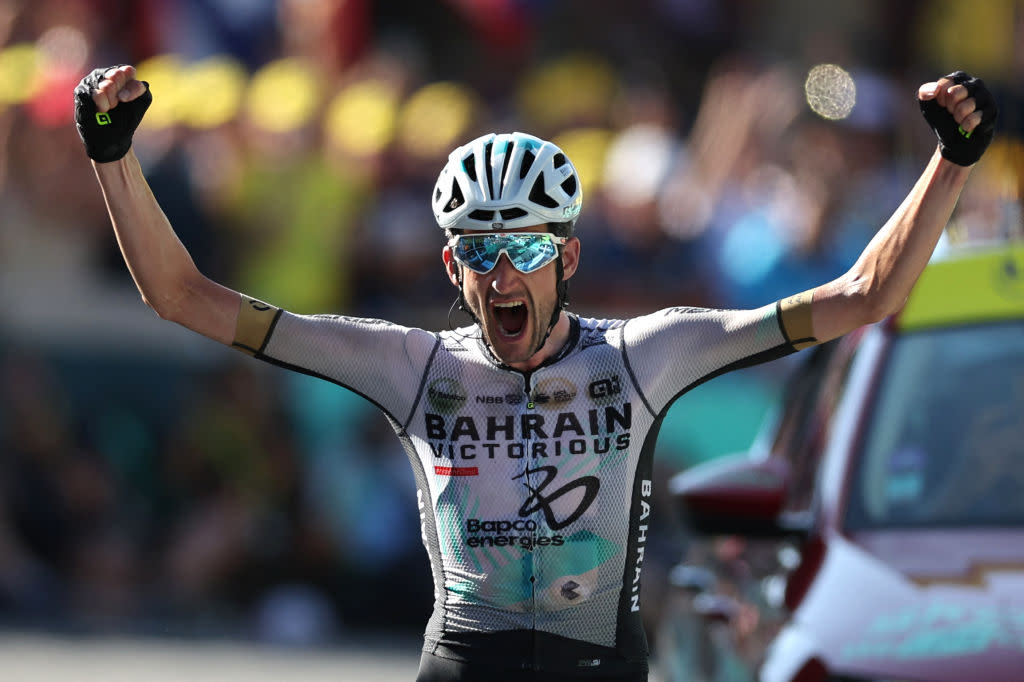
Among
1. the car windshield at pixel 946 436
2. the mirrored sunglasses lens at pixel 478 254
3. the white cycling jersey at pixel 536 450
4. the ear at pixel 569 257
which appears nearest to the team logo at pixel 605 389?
the white cycling jersey at pixel 536 450

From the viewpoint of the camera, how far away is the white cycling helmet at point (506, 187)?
15.1 ft

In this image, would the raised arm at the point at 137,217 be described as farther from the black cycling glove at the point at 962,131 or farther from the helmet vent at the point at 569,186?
the black cycling glove at the point at 962,131

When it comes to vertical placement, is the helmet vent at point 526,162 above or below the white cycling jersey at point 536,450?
above

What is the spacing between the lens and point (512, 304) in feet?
14.8

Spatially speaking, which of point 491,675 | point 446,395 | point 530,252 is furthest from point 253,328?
point 491,675

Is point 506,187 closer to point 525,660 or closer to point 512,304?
point 512,304

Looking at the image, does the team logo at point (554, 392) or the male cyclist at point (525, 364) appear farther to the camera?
the team logo at point (554, 392)

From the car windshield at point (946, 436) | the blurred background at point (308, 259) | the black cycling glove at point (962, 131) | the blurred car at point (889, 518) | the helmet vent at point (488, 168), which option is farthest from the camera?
the blurred background at point (308, 259)

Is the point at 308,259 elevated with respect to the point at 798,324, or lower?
elevated

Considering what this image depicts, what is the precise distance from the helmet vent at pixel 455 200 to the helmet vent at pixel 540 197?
0.58ft

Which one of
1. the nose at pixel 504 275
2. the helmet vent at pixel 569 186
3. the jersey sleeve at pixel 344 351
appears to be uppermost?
the helmet vent at pixel 569 186

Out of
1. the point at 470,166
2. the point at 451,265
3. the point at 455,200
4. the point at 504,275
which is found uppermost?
the point at 470,166

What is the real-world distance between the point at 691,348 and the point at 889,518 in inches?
49.1

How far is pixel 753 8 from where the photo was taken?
14922mm
